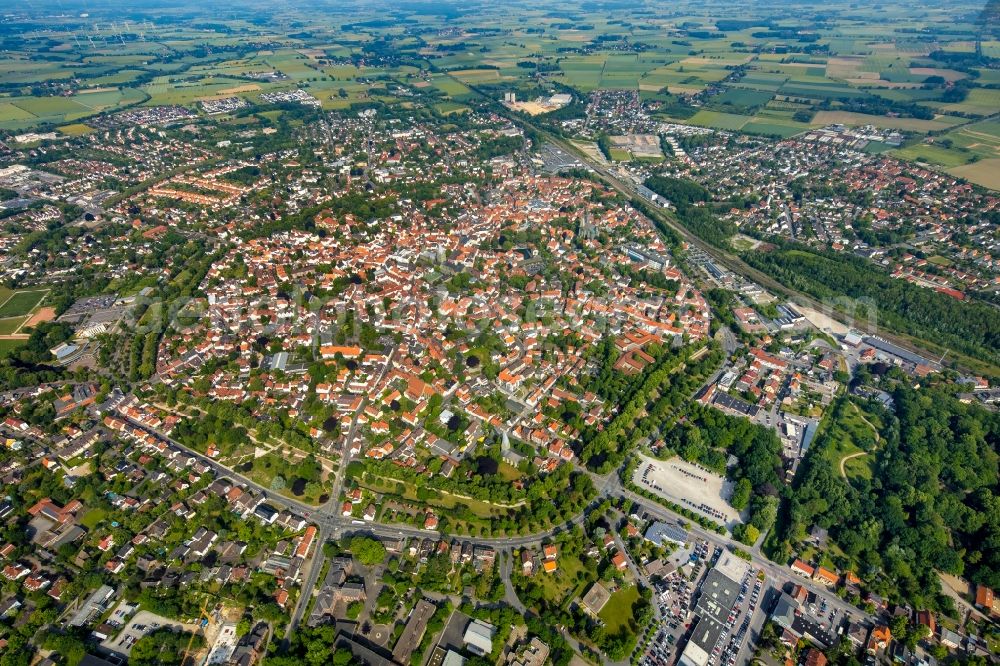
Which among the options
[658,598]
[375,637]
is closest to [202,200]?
[375,637]

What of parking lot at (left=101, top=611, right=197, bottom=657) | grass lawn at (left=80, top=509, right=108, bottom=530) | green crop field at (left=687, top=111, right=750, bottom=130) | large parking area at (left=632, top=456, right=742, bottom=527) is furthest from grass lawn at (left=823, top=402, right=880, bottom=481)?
green crop field at (left=687, top=111, right=750, bottom=130)

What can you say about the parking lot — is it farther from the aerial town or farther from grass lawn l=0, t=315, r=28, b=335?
grass lawn l=0, t=315, r=28, b=335

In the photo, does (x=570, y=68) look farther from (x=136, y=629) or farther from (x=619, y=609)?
(x=136, y=629)

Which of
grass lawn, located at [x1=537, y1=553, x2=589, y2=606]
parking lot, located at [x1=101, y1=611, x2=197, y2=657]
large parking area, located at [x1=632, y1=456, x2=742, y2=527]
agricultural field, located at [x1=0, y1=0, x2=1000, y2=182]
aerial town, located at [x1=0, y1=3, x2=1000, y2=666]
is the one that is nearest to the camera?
parking lot, located at [x1=101, y1=611, x2=197, y2=657]

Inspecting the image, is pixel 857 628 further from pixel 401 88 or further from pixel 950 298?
pixel 401 88

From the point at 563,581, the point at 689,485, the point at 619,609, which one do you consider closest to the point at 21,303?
the point at 563,581

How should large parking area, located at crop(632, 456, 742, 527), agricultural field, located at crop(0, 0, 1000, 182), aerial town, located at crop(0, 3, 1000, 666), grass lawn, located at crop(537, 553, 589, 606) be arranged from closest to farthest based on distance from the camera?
aerial town, located at crop(0, 3, 1000, 666), grass lawn, located at crop(537, 553, 589, 606), large parking area, located at crop(632, 456, 742, 527), agricultural field, located at crop(0, 0, 1000, 182)

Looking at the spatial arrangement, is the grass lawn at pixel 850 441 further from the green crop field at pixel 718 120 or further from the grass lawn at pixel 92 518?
the green crop field at pixel 718 120
